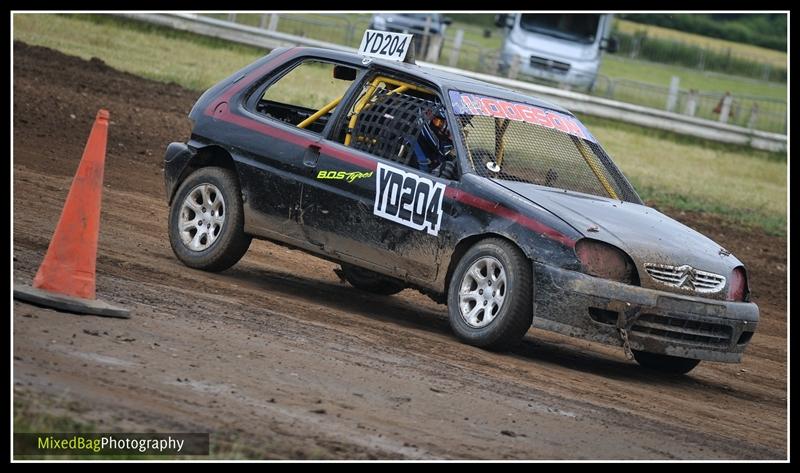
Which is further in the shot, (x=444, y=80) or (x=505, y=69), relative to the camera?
(x=505, y=69)

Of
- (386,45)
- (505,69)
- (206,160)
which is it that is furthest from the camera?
(505,69)

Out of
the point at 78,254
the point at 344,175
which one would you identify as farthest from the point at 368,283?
the point at 78,254

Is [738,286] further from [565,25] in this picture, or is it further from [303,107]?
[565,25]

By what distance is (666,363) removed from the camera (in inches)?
364

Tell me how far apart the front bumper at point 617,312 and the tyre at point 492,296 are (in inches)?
3.7

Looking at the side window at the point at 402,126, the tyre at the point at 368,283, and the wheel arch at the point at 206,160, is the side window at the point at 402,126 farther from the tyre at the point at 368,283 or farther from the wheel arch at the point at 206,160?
the tyre at the point at 368,283

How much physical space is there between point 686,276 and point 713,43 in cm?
4098

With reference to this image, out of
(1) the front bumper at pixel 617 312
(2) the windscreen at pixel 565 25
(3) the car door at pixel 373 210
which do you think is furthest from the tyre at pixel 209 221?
(2) the windscreen at pixel 565 25

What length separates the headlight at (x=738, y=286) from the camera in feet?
28.6
